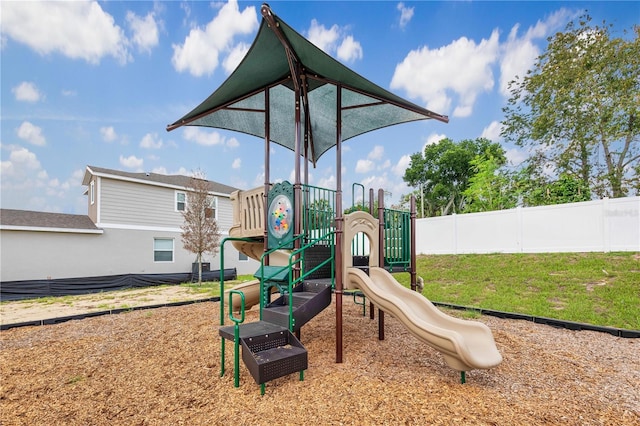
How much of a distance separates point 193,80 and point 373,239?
12.0 m

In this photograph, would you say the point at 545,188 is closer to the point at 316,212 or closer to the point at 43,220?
the point at 316,212

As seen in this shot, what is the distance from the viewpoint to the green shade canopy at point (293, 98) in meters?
4.76

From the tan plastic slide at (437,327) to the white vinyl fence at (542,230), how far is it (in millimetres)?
9022

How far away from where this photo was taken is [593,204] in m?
9.92

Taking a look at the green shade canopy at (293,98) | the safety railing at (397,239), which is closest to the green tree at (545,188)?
the green shade canopy at (293,98)

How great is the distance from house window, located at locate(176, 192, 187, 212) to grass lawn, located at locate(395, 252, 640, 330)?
37.9ft

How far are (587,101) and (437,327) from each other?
17793 mm

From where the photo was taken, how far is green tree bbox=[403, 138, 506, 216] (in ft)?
98.3

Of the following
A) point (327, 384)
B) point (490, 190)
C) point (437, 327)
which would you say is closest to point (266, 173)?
point (327, 384)

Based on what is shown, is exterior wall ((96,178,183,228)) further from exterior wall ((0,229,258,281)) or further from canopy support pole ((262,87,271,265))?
canopy support pole ((262,87,271,265))

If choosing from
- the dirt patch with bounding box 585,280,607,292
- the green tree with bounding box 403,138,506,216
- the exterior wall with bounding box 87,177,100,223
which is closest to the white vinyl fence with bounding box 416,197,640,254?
the dirt patch with bounding box 585,280,607,292

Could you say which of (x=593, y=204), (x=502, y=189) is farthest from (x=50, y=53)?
(x=502, y=189)

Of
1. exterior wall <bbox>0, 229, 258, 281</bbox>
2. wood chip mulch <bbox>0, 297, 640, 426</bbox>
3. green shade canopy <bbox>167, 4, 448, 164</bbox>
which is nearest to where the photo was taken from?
wood chip mulch <bbox>0, 297, 640, 426</bbox>

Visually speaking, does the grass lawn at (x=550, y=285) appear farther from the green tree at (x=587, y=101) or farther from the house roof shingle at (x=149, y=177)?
the house roof shingle at (x=149, y=177)
